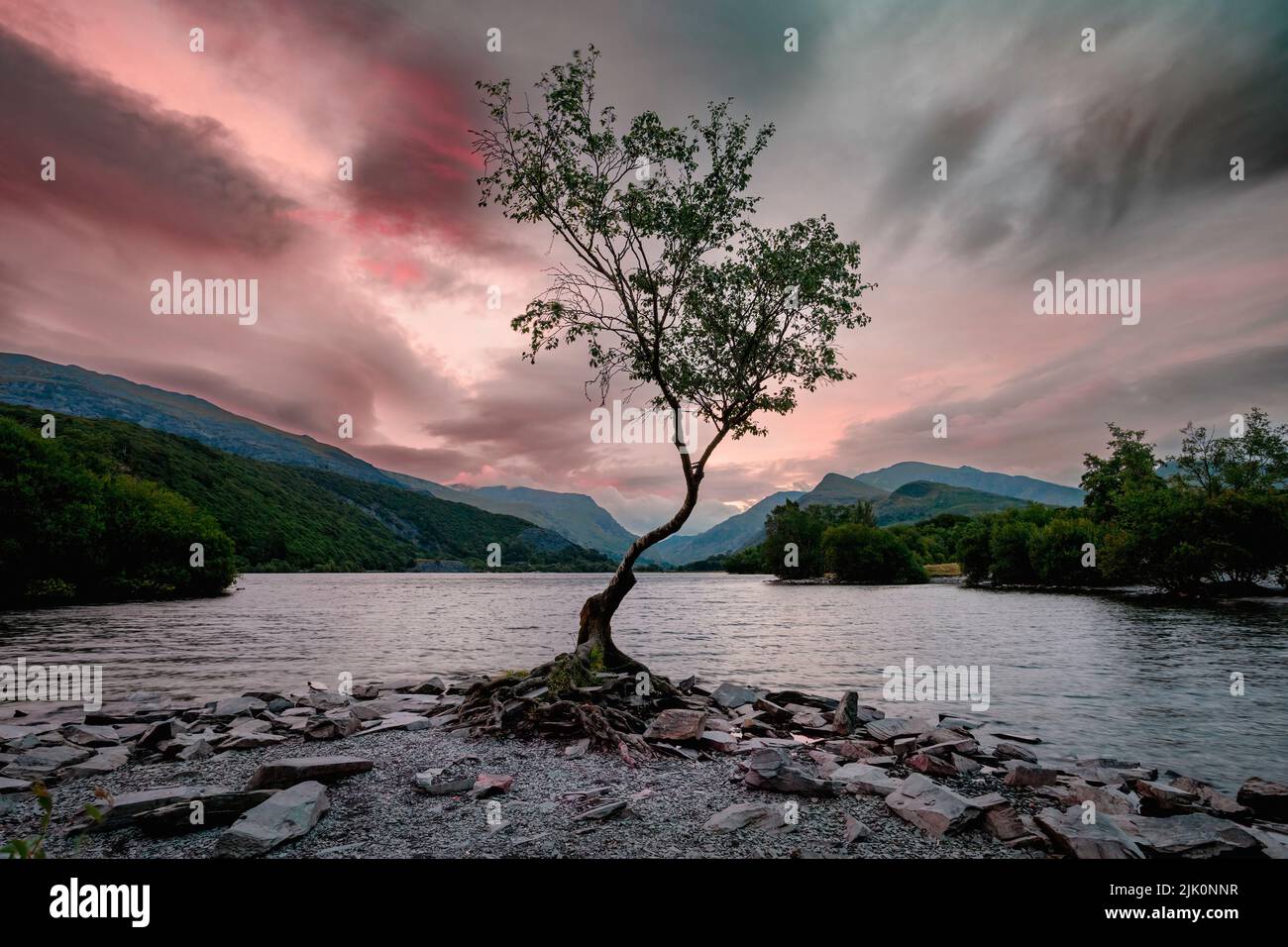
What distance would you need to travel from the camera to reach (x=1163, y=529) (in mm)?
78688

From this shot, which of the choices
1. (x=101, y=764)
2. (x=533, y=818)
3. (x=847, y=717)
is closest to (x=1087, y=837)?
(x=533, y=818)

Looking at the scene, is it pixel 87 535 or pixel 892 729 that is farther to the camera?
pixel 87 535

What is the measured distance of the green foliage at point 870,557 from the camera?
169m

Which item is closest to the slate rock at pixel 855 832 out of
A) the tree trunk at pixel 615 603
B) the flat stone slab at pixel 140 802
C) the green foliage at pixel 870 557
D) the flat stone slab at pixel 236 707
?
the flat stone slab at pixel 140 802

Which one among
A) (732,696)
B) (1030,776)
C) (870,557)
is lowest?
(870,557)

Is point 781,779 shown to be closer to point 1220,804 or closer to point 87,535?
point 1220,804

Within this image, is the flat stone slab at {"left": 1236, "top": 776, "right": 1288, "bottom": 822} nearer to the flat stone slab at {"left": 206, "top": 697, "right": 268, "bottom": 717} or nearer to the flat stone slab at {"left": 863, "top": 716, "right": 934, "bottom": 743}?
the flat stone slab at {"left": 863, "top": 716, "right": 934, "bottom": 743}

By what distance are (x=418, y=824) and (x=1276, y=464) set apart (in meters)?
136

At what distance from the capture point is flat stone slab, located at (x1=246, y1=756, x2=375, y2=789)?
35.0 ft

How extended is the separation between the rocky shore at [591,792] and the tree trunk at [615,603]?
271cm

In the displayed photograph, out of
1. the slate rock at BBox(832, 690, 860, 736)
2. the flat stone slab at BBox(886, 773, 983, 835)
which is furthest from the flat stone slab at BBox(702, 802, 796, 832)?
the slate rock at BBox(832, 690, 860, 736)

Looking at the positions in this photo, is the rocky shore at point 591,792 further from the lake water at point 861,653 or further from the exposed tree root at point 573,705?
the lake water at point 861,653

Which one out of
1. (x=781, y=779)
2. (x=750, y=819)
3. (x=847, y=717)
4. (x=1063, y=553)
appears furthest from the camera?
(x=1063, y=553)

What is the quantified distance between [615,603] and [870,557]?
539 feet
